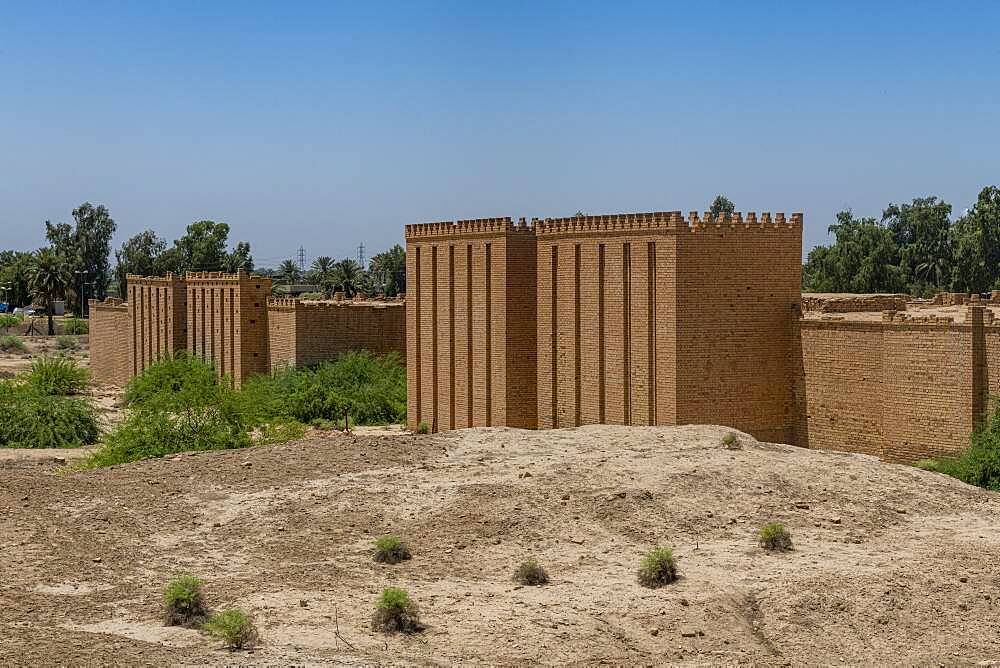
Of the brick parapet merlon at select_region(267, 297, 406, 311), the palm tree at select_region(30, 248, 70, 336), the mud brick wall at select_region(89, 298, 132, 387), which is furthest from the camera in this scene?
the palm tree at select_region(30, 248, 70, 336)

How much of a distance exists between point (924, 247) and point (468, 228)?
4413 centimetres

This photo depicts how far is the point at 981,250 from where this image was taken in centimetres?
6588

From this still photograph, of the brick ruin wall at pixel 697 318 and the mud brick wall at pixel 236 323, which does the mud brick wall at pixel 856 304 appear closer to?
the brick ruin wall at pixel 697 318

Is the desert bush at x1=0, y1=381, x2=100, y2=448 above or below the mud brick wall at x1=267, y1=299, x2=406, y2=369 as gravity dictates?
below

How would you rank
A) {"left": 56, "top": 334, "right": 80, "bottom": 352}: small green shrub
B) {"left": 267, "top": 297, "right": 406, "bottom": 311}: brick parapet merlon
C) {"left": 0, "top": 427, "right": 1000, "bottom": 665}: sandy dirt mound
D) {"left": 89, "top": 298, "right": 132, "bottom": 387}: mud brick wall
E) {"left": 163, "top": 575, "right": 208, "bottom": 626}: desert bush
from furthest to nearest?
{"left": 56, "top": 334, "right": 80, "bottom": 352}: small green shrub, {"left": 89, "top": 298, "right": 132, "bottom": 387}: mud brick wall, {"left": 267, "top": 297, "right": 406, "bottom": 311}: brick parapet merlon, {"left": 163, "top": 575, "right": 208, "bottom": 626}: desert bush, {"left": 0, "top": 427, "right": 1000, "bottom": 665}: sandy dirt mound

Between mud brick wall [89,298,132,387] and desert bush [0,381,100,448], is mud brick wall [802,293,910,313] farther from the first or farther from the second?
mud brick wall [89,298,132,387]

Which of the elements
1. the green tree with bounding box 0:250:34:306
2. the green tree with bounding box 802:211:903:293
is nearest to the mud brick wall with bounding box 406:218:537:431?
the green tree with bounding box 802:211:903:293

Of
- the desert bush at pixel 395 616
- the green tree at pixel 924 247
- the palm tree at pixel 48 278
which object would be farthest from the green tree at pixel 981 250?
the palm tree at pixel 48 278

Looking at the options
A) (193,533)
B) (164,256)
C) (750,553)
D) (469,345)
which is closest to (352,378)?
(469,345)

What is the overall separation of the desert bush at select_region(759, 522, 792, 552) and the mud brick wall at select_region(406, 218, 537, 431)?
15.8 metres

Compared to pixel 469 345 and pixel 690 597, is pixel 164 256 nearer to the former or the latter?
pixel 469 345

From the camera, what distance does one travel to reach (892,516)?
63.7 ft

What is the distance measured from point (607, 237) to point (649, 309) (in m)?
2.32

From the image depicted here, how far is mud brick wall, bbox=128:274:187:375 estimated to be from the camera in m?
50.5
